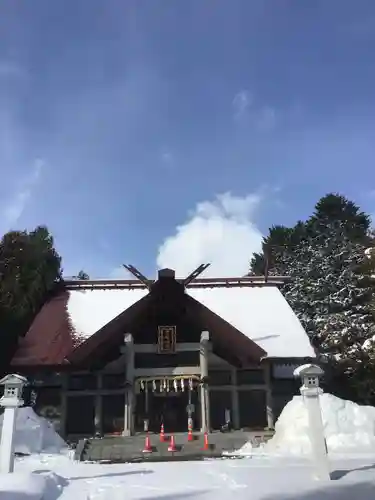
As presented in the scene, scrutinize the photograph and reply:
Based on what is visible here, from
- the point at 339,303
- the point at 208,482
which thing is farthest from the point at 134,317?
the point at 339,303

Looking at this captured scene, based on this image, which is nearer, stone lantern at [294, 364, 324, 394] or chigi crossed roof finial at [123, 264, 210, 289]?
stone lantern at [294, 364, 324, 394]

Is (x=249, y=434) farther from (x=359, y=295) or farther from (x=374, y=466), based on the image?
(x=359, y=295)

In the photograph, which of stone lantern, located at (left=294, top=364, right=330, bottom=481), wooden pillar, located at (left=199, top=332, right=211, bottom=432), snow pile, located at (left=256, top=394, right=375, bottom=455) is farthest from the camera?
wooden pillar, located at (left=199, top=332, right=211, bottom=432)

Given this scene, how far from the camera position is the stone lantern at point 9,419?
10.0 metres

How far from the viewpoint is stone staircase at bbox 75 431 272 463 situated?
14039 millimetres

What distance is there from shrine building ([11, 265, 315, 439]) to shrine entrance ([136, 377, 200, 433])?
4 centimetres

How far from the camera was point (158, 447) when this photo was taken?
1558 cm

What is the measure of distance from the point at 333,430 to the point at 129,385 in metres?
7.47

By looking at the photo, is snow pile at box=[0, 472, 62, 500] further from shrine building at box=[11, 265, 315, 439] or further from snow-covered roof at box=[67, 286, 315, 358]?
snow-covered roof at box=[67, 286, 315, 358]

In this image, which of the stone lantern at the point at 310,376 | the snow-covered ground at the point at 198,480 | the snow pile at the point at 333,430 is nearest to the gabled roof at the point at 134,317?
the snow pile at the point at 333,430

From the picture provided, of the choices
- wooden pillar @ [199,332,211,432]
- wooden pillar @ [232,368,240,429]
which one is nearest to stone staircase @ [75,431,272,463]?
wooden pillar @ [199,332,211,432]

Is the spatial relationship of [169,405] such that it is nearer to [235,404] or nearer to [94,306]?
[235,404]

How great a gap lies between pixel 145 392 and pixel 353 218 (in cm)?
3111

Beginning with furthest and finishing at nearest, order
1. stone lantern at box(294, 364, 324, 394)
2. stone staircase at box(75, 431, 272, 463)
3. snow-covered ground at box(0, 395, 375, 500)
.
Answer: stone staircase at box(75, 431, 272, 463)
stone lantern at box(294, 364, 324, 394)
snow-covered ground at box(0, 395, 375, 500)
